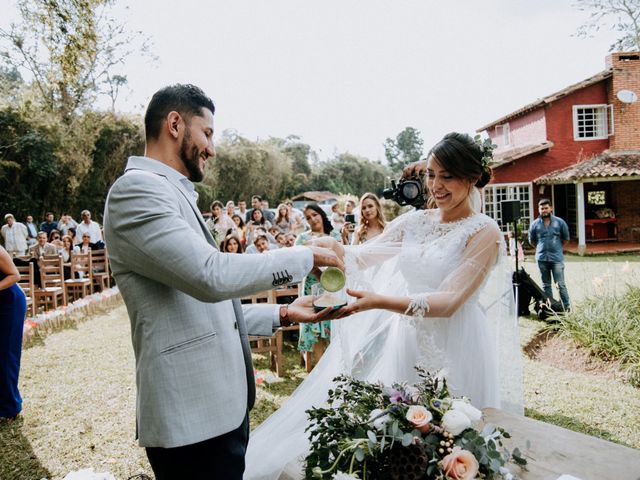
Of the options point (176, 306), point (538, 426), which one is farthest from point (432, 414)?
point (176, 306)

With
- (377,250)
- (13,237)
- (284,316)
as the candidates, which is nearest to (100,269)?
(13,237)

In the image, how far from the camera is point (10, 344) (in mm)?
4496

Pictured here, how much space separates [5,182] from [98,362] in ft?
46.3

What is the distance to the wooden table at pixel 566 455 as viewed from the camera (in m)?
1.61

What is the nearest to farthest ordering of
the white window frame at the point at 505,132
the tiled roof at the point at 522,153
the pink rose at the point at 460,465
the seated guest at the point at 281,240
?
1. the pink rose at the point at 460,465
2. the seated guest at the point at 281,240
3. the tiled roof at the point at 522,153
4. the white window frame at the point at 505,132

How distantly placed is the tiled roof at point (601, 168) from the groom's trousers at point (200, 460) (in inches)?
761

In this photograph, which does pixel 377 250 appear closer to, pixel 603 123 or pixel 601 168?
pixel 601 168

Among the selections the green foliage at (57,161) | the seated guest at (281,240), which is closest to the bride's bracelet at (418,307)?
the seated guest at (281,240)

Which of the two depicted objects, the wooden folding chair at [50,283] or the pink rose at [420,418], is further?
the wooden folding chair at [50,283]

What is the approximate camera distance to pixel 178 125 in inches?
69.3

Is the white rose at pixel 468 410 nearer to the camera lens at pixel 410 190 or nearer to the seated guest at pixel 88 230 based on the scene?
the camera lens at pixel 410 190

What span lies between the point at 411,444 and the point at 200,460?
0.79 m

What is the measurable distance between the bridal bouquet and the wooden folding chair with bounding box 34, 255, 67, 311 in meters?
9.27

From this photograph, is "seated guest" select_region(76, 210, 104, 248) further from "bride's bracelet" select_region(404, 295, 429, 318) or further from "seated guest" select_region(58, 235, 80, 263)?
"bride's bracelet" select_region(404, 295, 429, 318)
